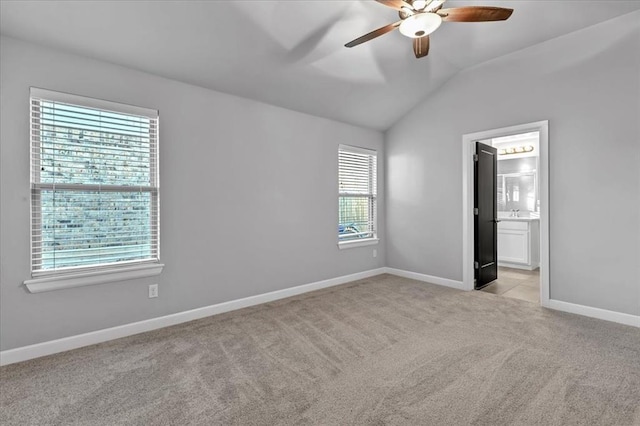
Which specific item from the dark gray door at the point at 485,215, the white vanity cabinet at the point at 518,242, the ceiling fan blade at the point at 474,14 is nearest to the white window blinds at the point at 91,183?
the ceiling fan blade at the point at 474,14

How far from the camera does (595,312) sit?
3178 millimetres

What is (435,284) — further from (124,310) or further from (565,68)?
(124,310)

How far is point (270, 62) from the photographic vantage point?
10.3ft

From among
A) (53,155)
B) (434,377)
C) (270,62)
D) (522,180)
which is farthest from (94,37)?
(522,180)

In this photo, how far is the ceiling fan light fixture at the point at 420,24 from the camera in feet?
6.85

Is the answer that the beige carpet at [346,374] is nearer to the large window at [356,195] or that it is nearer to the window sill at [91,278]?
the window sill at [91,278]

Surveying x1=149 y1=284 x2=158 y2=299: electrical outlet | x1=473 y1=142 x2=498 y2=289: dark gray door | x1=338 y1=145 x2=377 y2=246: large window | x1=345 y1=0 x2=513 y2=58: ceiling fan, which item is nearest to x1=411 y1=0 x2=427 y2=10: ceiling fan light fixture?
x1=345 y1=0 x2=513 y2=58: ceiling fan

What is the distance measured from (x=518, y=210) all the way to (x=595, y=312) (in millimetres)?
3361

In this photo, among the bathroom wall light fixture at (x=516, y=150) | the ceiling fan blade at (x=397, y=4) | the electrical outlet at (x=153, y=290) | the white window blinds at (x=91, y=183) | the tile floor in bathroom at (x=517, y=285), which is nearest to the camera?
the ceiling fan blade at (x=397, y=4)

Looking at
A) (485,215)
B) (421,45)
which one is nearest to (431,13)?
(421,45)

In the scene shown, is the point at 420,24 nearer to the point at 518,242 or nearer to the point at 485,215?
the point at 485,215

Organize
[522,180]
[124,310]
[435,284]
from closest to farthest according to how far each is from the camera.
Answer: [124,310] → [435,284] → [522,180]

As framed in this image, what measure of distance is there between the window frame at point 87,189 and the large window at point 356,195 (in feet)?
8.14

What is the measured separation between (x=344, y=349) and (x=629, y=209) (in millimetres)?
3042
